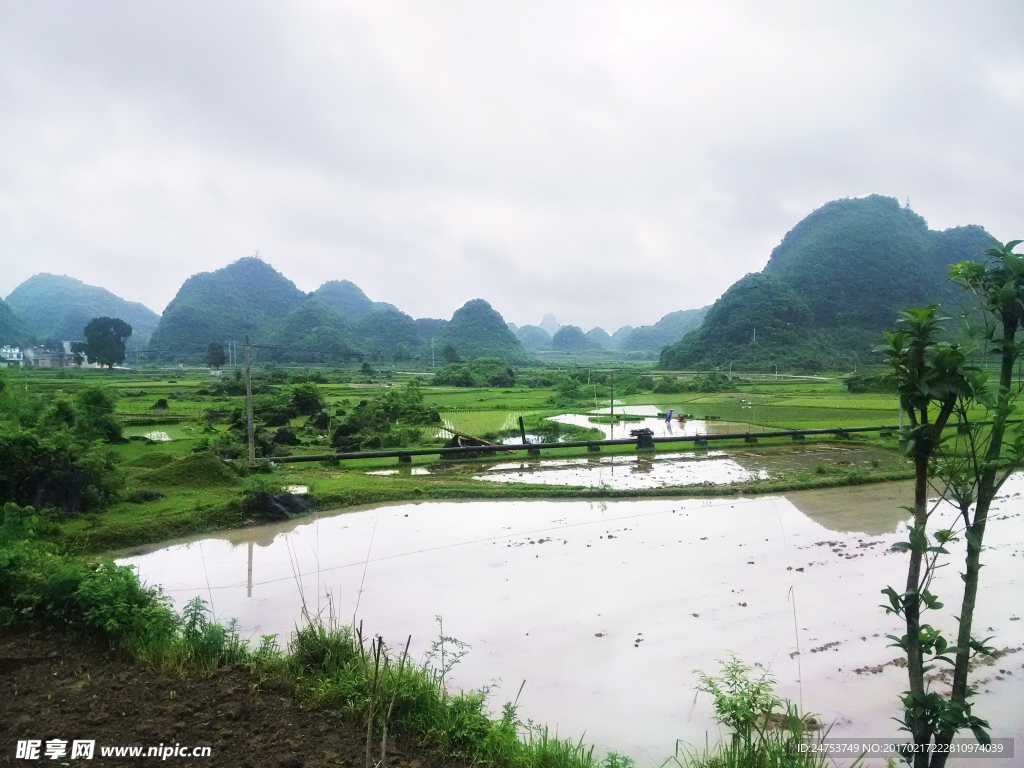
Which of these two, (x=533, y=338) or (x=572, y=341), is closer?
(x=572, y=341)

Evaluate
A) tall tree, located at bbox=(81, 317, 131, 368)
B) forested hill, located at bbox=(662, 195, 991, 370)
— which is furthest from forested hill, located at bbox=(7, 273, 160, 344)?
forested hill, located at bbox=(662, 195, 991, 370)

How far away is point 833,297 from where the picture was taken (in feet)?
200

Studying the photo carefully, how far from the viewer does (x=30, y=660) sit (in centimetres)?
446

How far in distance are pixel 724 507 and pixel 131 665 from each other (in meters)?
10.2

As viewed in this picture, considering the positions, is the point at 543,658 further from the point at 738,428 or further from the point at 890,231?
the point at 890,231

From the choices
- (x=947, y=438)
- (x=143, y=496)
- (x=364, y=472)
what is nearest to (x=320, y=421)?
(x=364, y=472)

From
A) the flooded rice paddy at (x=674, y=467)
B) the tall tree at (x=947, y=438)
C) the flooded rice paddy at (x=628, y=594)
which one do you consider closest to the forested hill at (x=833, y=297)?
the flooded rice paddy at (x=674, y=467)

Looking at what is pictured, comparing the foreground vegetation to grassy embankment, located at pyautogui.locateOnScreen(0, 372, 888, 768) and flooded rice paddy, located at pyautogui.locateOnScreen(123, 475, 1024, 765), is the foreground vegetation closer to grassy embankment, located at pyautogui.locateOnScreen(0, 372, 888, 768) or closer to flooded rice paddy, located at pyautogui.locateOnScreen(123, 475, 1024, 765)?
grassy embankment, located at pyautogui.locateOnScreen(0, 372, 888, 768)

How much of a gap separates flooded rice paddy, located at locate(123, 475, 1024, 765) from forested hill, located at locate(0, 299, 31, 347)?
4804 centimetres

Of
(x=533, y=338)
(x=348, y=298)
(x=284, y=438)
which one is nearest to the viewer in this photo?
(x=284, y=438)

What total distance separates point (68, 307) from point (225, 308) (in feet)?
113

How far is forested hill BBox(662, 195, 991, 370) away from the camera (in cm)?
5472

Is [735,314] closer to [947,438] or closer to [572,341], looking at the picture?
[947,438]

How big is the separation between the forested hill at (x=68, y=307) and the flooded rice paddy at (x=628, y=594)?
7895 centimetres
